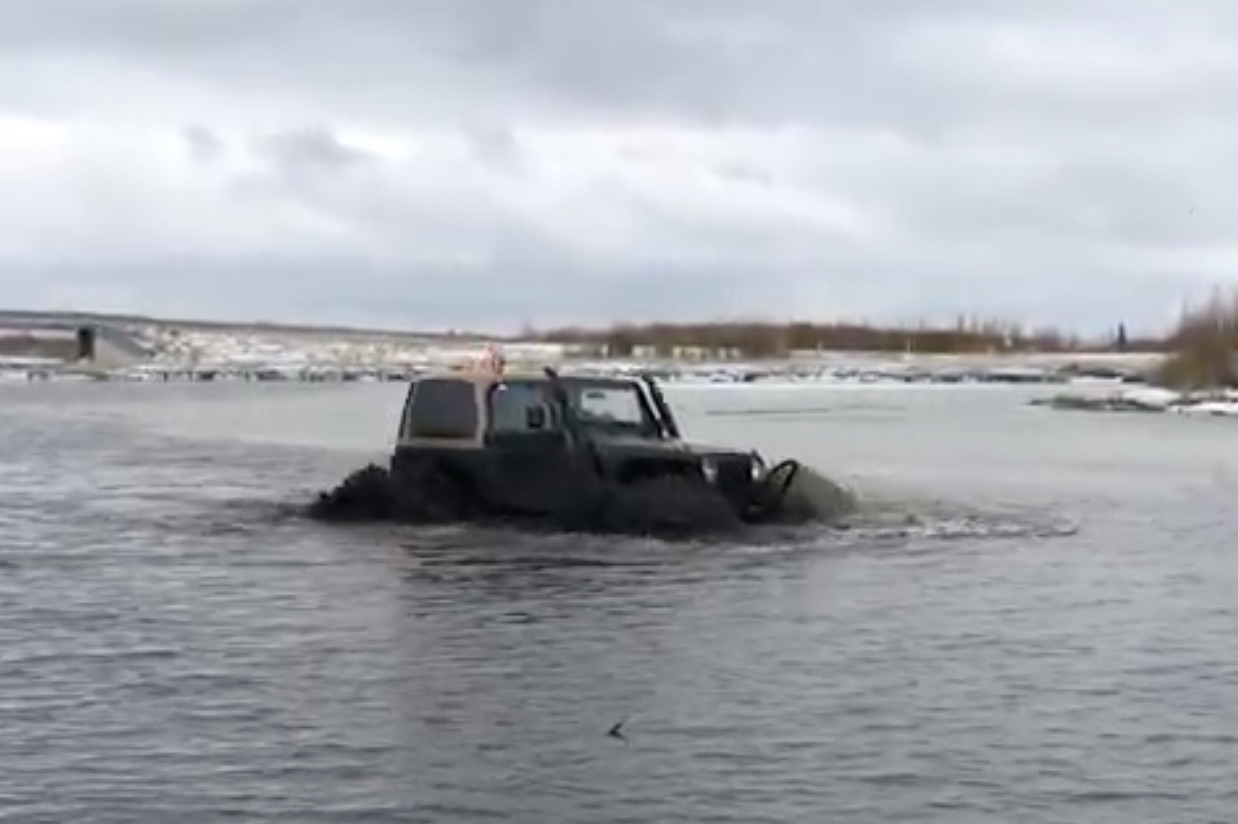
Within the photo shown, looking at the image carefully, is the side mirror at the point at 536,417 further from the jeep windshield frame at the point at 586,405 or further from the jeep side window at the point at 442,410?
the jeep side window at the point at 442,410

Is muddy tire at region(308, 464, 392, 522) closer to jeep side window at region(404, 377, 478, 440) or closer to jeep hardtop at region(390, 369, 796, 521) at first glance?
jeep hardtop at region(390, 369, 796, 521)

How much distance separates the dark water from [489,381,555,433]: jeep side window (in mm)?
1207

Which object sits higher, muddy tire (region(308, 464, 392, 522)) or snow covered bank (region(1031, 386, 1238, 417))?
muddy tire (region(308, 464, 392, 522))

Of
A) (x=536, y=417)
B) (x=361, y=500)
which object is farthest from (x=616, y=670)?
(x=361, y=500)

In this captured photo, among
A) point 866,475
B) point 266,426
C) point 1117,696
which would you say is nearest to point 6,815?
point 1117,696

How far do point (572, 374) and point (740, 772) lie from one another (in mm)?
13713

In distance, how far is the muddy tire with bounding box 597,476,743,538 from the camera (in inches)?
888

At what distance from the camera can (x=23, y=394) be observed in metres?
110

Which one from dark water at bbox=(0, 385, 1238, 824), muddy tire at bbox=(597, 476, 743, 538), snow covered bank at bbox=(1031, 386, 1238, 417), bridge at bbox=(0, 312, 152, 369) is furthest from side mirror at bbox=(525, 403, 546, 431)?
bridge at bbox=(0, 312, 152, 369)

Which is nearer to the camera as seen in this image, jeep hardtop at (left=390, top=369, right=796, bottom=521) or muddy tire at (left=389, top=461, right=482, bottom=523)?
jeep hardtop at (left=390, top=369, right=796, bottom=521)

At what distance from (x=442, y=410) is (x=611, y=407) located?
1.76 metres

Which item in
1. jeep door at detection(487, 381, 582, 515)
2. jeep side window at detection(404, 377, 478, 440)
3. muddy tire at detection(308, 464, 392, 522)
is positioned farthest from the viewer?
muddy tire at detection(308, 464, 392, 522)

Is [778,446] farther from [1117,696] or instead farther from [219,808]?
[219,808]

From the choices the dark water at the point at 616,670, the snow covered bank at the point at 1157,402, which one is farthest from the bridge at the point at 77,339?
the dark water at the point at 616,670
